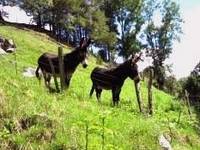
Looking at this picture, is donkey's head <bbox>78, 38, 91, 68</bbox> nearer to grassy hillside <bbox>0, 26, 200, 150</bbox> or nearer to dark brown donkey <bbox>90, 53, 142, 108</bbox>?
dark brown donkey <bbox>90, 53, 142, 108</bbox>

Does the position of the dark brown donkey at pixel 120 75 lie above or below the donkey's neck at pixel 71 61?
below

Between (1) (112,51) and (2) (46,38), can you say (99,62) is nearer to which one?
(2) (46,38)

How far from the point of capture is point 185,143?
765 inches

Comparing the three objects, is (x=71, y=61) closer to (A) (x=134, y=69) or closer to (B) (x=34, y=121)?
(A) (x=134, y=69)

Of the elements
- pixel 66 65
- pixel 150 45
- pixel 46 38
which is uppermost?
pixel 66 65

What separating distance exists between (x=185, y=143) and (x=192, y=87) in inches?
1990

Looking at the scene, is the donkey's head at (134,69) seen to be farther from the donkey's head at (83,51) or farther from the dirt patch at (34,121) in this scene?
the dirt patch at (34,121)

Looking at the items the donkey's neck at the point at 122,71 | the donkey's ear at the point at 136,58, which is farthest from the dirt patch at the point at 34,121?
the donkey's neck at the point at 122,71

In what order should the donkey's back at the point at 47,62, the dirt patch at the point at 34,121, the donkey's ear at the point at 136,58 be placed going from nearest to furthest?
the dirt patch at the point at 34,121 < the donkey's ear at the point at 136,58 < the donkey's back at the point at 47,62

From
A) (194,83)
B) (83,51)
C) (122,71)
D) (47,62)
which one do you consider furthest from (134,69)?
(194,83)

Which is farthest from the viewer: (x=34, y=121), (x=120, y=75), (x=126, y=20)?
(x=126, y=20)

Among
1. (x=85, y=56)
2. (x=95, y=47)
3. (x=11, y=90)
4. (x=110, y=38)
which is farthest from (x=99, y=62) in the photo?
(x=11, y=90)

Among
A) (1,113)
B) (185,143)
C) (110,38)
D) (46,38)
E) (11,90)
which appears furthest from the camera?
(110,38)

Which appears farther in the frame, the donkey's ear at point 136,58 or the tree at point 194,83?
the tree at point 194,83
